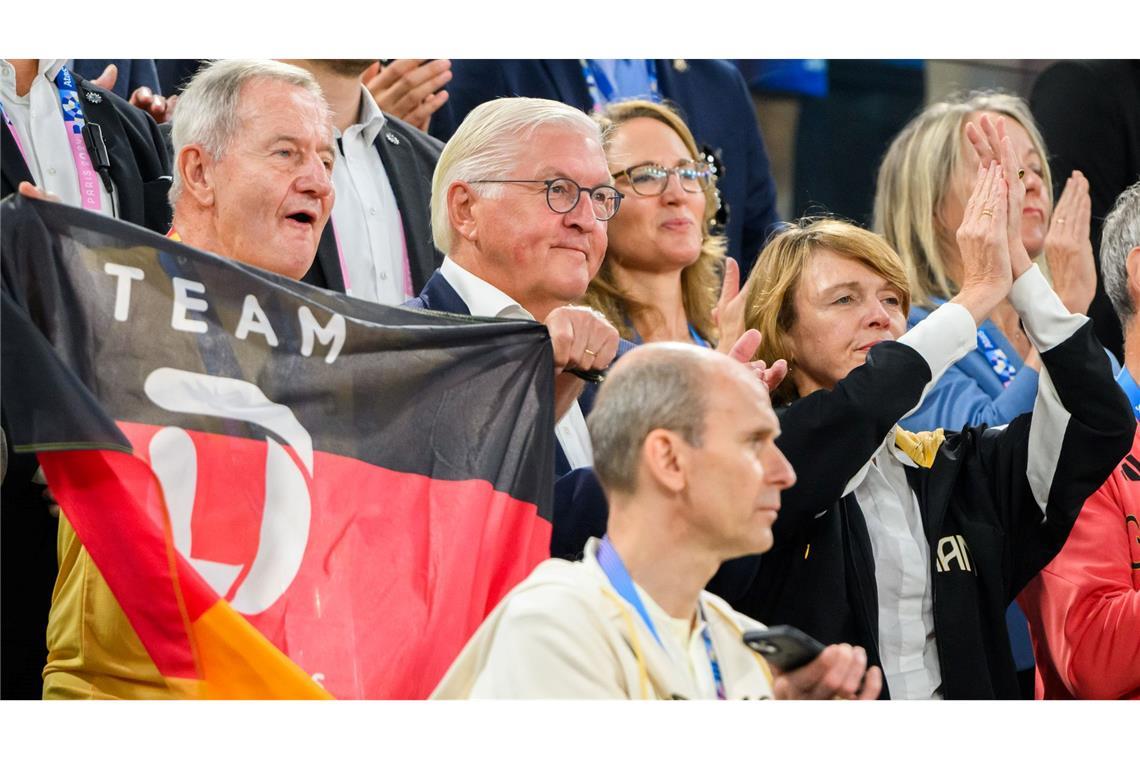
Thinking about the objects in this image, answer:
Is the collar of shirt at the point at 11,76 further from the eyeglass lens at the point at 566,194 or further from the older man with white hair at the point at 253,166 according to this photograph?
→ the eyeglass lens at the point at 566,194

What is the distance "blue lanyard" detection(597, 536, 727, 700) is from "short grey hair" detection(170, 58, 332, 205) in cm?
149

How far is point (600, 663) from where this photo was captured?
9.09 feet

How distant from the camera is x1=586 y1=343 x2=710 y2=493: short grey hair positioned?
295 centimetres

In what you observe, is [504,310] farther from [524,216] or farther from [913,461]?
[913,461]

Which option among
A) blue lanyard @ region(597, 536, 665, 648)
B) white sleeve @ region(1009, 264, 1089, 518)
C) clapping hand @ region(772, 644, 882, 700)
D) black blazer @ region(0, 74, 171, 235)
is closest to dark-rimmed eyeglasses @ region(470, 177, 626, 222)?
black blazer @ region(0, 74, 171, 235)

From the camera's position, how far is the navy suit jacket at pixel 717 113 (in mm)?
5266

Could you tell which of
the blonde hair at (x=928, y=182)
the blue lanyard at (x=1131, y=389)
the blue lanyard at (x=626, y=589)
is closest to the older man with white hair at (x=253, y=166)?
the blue lanyard at (x=626, y=589)

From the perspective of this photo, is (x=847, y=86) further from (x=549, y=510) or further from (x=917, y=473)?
(x=549, y=510)

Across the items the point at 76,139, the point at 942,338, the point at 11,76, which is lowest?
the point at 942,338

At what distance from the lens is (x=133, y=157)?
421 centimetres

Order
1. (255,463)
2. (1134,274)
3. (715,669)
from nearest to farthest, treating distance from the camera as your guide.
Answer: (715,669), (255,463), (1134,274)

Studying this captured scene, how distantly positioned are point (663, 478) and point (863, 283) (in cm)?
127

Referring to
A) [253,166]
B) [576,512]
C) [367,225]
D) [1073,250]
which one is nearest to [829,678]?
[576,512]

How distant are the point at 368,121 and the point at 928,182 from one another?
1677 mm
